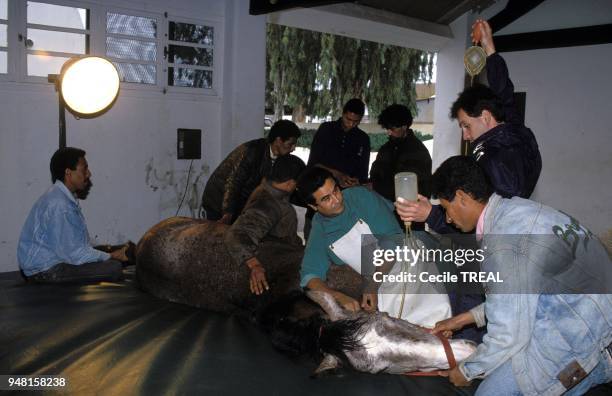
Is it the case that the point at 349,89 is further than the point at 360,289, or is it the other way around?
the point at 349,89

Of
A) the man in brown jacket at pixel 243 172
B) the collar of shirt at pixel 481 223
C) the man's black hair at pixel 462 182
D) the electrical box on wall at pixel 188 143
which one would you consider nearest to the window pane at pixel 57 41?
the electrical box on wall at pixel 188 143

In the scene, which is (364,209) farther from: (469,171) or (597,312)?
(597,312)

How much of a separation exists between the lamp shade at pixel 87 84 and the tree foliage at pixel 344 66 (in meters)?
9.57

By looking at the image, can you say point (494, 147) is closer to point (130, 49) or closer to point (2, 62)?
point (130, 49)

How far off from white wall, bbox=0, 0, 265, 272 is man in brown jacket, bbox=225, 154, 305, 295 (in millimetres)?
2563

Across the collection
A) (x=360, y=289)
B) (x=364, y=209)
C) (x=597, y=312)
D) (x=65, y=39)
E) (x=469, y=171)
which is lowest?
(x=360, y=289)

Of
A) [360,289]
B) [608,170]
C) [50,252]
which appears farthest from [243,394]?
[608,170]

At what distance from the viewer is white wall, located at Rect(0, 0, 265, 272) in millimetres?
4988

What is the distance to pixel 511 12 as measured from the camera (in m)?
7.49

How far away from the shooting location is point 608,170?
708 centimetres

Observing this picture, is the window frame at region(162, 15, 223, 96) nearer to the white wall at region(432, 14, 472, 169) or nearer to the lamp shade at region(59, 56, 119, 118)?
the lamp shade at region(59, 56, 119, 118)

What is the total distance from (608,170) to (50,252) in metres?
6.57

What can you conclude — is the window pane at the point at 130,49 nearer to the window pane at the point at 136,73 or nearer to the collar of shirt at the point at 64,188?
the window pane at the point at 136,73

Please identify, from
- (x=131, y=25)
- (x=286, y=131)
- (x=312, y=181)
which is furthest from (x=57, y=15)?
(x=312, y=181)
